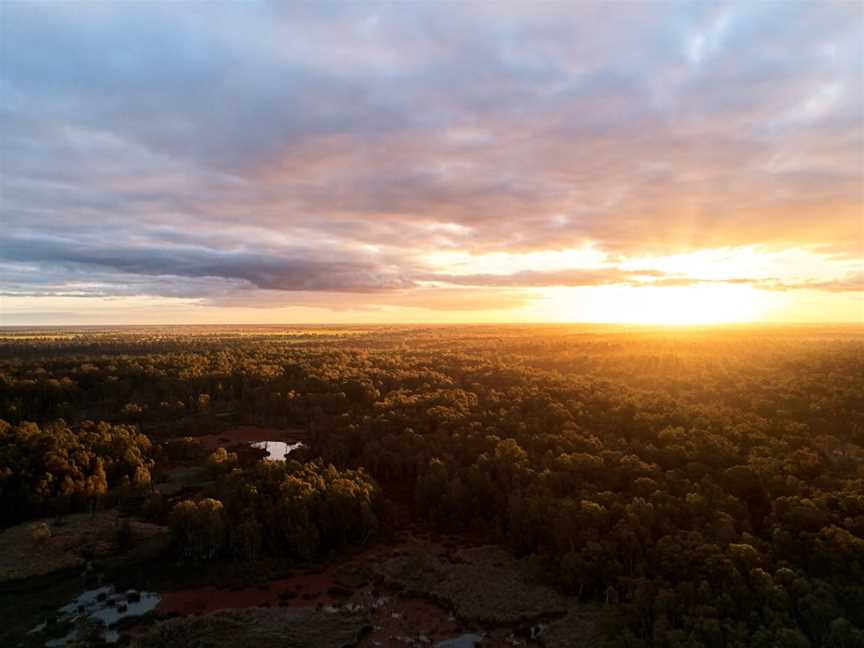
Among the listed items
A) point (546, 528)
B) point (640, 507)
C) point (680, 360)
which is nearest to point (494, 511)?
point (546, 528)

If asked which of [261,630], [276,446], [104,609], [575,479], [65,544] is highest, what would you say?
[575,479]

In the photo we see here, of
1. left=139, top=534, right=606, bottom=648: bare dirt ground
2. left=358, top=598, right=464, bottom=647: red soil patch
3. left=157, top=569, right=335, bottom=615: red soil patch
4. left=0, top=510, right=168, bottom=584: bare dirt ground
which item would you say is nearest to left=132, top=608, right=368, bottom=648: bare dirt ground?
left=139, top=534, right=606, bottom=648: bare dirt ground

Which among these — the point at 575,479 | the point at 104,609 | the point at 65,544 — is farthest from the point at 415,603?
the point at 65,544

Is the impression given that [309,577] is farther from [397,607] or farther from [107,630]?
[107,630]

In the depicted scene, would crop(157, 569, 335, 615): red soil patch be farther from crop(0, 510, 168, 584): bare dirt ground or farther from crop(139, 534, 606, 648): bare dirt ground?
crop(0, 510, 168, 584): bare dirt ground

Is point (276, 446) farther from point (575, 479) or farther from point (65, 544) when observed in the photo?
point (575, 479)

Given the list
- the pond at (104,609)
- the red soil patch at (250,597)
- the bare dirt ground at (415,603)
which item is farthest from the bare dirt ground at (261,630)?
the pond at (104,609)
